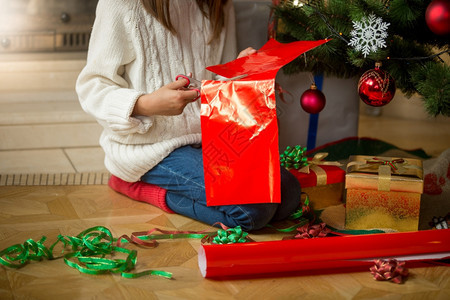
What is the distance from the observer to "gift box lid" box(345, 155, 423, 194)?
1054 millimetres

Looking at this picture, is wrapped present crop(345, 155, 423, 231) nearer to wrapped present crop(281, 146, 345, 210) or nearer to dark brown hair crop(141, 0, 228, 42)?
wrapped present crop(281, 146, 345, 210)

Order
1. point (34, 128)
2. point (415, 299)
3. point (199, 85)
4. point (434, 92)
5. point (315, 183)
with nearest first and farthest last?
point (415, 299)
point (434, 92)
point (199, 85)
point (315, 183)
point (34, 128)

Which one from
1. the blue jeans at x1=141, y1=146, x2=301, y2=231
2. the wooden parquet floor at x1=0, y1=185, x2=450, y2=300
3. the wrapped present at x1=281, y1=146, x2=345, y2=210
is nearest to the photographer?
the wooden parquet floor at x1=0, y1=185, x2=450, y2=300

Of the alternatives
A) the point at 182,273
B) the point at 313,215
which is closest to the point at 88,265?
the point at 182,273

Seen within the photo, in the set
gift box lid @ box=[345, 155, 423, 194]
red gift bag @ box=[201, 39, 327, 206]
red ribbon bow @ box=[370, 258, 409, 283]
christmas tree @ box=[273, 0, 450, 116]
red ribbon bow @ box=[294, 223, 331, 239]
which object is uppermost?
christmas tree @ box=[273, 0, 450, 116]

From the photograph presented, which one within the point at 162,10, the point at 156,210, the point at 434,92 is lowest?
the point at 156,210

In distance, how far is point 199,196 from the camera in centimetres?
115

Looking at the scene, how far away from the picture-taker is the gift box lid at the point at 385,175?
1.05 meters

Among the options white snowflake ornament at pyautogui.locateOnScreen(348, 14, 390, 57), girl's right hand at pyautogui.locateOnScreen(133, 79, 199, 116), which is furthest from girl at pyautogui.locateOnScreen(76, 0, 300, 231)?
white snowflake ornament at pyautogui.locateOnScreen(348, 14, 390, 57)

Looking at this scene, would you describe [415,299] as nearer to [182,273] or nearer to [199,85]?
[182,273]

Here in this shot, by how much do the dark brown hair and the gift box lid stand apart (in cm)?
45

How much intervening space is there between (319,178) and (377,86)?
0.28 m

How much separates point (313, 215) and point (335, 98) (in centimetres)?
44

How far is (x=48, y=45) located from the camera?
1.66 meters
